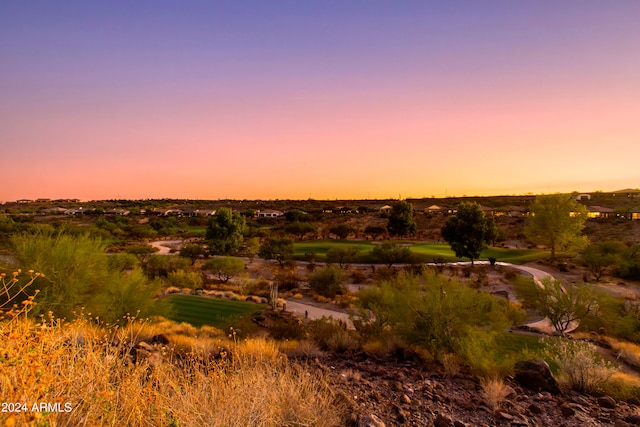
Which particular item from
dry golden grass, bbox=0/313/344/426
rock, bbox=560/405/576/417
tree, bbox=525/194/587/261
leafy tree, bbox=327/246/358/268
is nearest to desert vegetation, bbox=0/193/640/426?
dry golden grass, bbox=0/313/344/426

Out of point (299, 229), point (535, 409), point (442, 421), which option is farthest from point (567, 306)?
point (299, 229)

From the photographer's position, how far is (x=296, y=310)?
24.1 m

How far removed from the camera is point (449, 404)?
733 centimetres

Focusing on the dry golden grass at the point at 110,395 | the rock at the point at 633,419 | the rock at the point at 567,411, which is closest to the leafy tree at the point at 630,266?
the rock at the point at 633,419

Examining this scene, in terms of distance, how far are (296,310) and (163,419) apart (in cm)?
2058

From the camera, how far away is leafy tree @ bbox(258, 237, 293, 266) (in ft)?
136

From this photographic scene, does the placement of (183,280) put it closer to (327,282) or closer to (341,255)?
(327,282)

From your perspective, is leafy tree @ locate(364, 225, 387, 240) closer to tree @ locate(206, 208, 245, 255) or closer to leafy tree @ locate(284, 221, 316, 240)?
leafy tree @ locate(284, 221, 316, 240)

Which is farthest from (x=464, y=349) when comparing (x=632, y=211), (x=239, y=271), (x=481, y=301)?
(x=632, y=211)

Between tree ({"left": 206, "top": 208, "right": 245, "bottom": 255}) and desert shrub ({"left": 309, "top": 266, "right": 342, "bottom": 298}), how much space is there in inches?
778

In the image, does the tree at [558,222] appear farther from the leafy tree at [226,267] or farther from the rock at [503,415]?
the rock at [503,415]

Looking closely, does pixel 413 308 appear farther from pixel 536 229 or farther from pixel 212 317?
pixel 536 229

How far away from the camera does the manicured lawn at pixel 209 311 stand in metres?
17.8

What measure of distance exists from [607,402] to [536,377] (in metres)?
1.45
